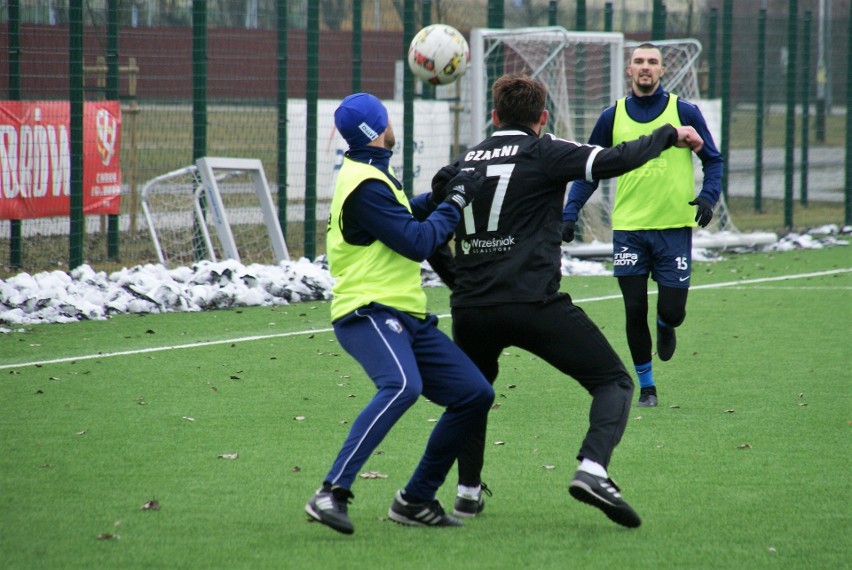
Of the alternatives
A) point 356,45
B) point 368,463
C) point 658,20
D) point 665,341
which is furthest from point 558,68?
point 368,463

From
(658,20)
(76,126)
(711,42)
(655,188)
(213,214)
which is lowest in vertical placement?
(213,214)

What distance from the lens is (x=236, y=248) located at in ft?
44.4

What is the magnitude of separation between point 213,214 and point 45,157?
188cm

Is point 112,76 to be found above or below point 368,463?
above

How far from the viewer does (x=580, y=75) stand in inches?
665

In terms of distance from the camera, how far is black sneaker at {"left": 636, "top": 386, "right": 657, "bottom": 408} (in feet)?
25.3

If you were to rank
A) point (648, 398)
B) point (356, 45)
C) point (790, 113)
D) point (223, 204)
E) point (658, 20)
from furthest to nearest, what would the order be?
1. point (790, 113)
2. point (658, 20)
3. point (356, 45)
4. point (223, 204)
5. point (648, 398)

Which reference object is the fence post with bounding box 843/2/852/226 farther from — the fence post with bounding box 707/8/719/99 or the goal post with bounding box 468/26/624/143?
the goal post with bounding box 468/26/624/143

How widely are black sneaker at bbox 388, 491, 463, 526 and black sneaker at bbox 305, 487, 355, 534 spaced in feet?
1.14

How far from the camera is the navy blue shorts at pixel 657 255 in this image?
780 centimetres

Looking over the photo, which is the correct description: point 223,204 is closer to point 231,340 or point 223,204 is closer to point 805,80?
point 231,340


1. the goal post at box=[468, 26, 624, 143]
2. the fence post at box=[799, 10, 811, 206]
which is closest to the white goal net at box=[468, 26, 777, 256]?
the goal post at box=[468, 26, 624, 143]

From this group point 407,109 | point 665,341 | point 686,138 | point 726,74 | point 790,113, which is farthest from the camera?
point 790,113

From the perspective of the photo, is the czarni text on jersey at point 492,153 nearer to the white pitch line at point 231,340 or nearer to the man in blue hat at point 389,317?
the man in blue hat at point 389,317
